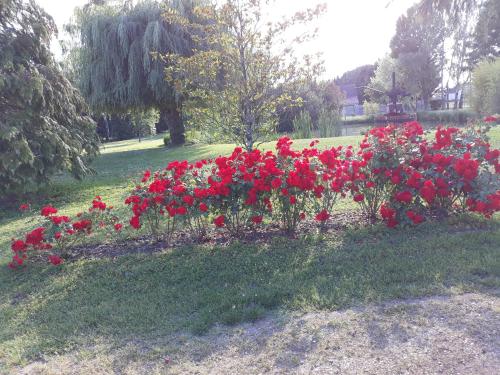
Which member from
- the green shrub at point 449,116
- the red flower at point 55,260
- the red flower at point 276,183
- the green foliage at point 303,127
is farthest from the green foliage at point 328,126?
the red flower at point 55,260

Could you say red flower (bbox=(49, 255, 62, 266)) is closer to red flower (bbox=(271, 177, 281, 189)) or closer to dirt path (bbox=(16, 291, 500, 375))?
dirt path (bbox=(16, 291, 500, 375))

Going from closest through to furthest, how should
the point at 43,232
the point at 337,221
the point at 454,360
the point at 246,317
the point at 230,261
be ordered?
the point at 454,360, the point at 246,317, the point at 230,261, the point at 43,232, the point at 337,221

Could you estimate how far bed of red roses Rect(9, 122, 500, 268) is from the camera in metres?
4.10

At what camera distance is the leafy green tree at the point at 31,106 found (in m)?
7.35

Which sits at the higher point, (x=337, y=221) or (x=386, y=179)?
(x=386, y=179)

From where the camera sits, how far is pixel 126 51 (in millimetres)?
15148

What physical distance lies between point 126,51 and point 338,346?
14.8 m

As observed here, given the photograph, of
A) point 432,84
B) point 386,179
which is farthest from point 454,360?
point 432,84

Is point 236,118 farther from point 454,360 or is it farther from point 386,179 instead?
point 454,360

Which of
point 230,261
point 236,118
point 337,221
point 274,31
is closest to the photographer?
point 230,261

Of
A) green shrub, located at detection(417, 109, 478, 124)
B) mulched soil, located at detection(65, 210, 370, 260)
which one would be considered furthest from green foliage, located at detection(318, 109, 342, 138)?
mulched soil, located at detection(65, 210, 370, 260)

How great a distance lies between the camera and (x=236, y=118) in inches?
294

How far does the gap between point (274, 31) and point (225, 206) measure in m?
3.82

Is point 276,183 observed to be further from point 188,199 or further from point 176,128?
point 176,128
